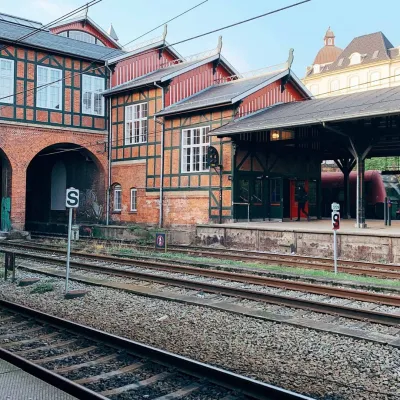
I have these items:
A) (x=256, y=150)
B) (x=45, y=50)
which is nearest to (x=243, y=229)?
(x=256, y=150)

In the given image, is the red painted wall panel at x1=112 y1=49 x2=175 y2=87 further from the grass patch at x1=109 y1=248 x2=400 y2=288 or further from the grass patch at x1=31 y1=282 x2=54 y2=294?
the grass patch at x1=31 y1=282 x2=54 y2=294

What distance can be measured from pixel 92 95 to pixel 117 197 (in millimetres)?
6065

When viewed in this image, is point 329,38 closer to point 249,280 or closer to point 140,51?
point 140,51

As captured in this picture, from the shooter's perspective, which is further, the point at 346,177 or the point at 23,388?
the point at 346,177

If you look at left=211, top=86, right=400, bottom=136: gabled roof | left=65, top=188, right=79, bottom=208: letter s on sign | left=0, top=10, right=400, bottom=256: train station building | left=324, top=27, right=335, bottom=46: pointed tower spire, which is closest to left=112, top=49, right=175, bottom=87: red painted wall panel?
left=0, top=10, right=400, bottom=256: train station building

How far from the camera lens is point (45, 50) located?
25203 millimetres

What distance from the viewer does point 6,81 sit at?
955 inches

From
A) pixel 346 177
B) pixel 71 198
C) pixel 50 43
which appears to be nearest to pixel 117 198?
pixel 50 43

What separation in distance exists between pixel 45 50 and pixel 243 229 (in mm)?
14904

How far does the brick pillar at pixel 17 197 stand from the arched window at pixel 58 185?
517cm

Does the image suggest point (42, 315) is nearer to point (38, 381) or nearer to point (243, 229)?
point (38, 381)

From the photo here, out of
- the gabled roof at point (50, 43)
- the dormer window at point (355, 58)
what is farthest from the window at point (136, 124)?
the dormer window at point (355, 58)

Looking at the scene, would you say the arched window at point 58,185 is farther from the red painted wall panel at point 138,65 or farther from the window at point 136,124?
the red painted wall panel at point 138,65

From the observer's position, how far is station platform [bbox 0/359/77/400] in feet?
14.9
